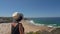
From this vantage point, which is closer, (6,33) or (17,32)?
(17,32)

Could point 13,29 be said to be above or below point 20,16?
below

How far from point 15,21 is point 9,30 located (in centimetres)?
33

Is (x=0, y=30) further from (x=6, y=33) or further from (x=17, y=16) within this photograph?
(x=17, y=16)

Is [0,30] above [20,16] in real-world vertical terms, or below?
below

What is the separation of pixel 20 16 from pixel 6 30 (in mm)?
556

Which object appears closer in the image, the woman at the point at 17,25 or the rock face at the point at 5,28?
the woman at the point at 17,25

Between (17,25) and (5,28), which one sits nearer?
(17,25)

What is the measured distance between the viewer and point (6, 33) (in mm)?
3041

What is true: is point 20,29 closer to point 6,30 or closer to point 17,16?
point 17,16

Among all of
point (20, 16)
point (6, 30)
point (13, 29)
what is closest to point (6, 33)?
point (6, 30)

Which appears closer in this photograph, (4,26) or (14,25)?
(14,25)

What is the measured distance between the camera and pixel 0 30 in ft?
10.3

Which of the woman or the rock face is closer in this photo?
the woman

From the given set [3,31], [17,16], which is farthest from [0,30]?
[17,16]
